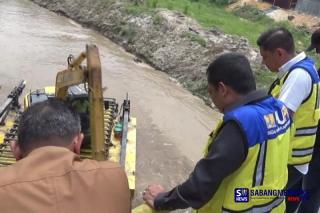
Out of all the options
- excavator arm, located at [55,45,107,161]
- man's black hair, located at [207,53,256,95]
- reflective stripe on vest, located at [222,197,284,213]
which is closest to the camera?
man's black hair, located at [207,53,256,95]

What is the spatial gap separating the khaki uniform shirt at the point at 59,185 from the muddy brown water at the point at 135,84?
354 centimetres

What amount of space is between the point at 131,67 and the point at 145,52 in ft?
4.38

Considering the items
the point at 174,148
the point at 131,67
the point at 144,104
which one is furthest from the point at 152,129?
the point at 131,67

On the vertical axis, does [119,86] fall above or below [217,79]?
below

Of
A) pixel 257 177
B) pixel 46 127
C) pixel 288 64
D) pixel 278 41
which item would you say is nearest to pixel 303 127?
pixel 288 64

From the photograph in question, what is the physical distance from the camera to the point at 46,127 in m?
1.96

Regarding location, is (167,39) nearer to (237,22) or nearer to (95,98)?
(237,22)

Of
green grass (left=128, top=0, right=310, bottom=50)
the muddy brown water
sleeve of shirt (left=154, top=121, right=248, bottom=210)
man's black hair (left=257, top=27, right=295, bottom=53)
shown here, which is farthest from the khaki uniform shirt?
green grass (left=128, top=0, right=310, bottom=50)

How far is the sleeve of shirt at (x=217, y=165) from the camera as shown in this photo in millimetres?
2270

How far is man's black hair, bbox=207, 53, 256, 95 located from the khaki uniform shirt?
0.83 meters

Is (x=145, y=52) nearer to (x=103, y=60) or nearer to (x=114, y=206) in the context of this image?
(x=103, y=60)

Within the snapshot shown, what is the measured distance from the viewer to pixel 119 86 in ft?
33.1

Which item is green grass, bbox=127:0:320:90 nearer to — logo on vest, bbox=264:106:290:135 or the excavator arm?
the excavator arm

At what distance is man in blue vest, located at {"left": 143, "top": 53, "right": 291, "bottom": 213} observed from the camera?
229 centimetres
